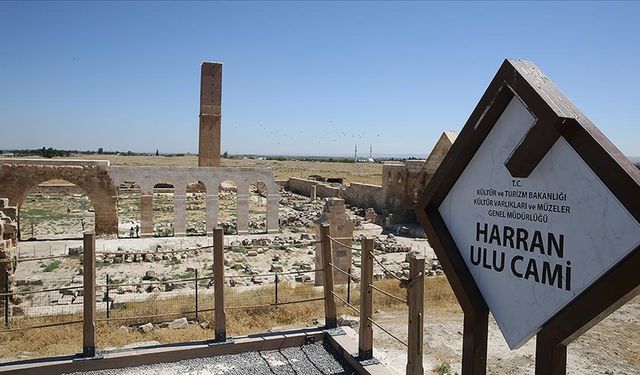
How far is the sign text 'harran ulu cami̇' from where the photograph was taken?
2.76 meters

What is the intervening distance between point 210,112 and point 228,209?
23.4ft

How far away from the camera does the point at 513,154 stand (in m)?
3.35

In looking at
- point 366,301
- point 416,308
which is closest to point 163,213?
point 366,301

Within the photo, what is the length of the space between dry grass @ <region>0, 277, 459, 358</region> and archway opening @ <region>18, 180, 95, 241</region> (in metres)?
14.0

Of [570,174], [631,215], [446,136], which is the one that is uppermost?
[446,136]

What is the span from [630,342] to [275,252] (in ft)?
40.8

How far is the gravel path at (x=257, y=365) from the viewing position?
5941 mm

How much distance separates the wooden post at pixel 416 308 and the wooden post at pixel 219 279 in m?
2.83

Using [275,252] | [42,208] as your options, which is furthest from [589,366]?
[42,208]

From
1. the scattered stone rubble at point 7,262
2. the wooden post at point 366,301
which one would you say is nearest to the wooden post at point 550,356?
the wooden post at point 366,301

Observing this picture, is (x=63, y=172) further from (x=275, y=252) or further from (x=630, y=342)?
(x=630, y=342)

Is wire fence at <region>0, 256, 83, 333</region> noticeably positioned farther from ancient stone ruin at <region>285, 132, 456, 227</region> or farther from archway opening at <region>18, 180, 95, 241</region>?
ancient stone ruin at <region>285, 132, 456, 227</region>

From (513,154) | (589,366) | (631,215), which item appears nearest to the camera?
(631,215)

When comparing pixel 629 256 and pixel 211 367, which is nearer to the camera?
pixel 629 256
